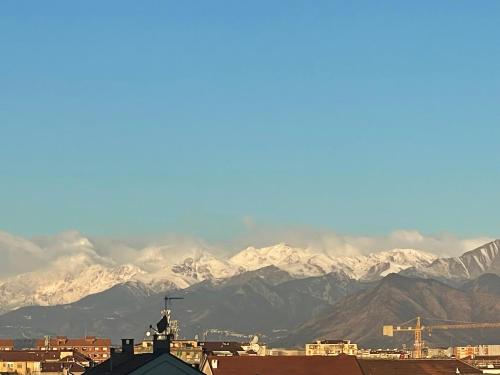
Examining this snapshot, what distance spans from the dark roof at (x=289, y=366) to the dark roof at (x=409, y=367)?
1.98m

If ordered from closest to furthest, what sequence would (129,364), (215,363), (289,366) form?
(129,364), (289,366), (215,363)

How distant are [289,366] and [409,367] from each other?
13.8 meters

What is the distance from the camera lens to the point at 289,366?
142 meters

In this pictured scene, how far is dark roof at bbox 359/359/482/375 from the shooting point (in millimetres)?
145125

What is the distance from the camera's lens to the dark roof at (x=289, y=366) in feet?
461

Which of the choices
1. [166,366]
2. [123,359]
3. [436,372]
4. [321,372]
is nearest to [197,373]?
[166,366]

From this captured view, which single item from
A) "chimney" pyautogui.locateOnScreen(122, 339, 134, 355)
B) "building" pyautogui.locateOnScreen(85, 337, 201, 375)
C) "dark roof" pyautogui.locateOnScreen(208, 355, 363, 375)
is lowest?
"building" pyautogui.locateOnScreen(85, 337, 201, 375)

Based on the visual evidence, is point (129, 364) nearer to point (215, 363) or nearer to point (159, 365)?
point (159, 365)

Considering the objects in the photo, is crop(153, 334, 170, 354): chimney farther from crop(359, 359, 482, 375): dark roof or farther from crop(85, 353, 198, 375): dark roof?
crop(359, 359, 482, 375): dark roof

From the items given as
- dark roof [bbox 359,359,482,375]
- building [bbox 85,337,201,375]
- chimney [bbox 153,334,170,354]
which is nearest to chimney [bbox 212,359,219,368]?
dark roof [bbox 359,359,482,375]

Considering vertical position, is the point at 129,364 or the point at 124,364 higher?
the point at 124,364

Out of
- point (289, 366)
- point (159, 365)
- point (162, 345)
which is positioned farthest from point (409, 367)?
point (159, 365)

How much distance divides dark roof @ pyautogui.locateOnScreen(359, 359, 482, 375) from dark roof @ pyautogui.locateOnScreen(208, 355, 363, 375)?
1978 millimetres

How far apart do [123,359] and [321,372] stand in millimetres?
29040
